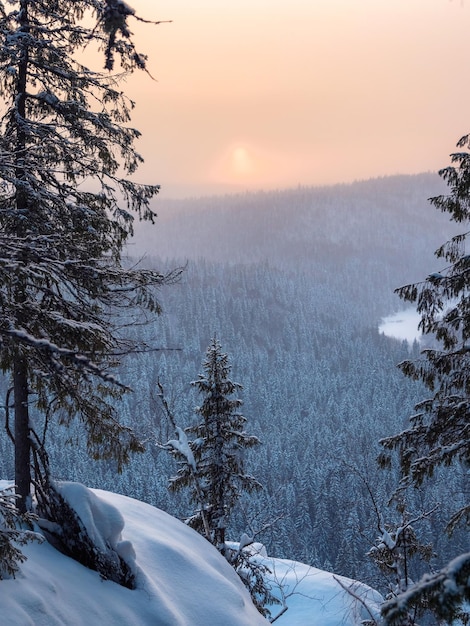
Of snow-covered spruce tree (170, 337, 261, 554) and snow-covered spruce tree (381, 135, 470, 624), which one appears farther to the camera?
snow-covered spruce tree (170, 337, 261, 554)

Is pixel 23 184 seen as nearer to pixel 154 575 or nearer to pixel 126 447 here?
pixel 126 447

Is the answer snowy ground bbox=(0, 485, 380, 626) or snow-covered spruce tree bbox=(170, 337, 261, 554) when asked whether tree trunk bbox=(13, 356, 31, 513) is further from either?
snow-covered spruce tree bbox=(170, 337, 261, 554)

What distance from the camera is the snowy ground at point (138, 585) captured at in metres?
5.68

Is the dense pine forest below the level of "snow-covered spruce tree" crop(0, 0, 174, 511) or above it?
below

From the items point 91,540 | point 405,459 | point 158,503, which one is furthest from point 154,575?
point 158,503

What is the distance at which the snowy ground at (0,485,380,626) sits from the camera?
568 centimetres

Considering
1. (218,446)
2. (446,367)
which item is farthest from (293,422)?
(446,367)

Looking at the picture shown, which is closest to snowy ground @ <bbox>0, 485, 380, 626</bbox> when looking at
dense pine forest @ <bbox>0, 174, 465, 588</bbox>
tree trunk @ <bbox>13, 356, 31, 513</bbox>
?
tree trunk @ <bbox>13, 356, 31, 513</bbox>

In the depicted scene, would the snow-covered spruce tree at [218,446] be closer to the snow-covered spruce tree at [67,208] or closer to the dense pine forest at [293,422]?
the dense pine forest at [293,422]

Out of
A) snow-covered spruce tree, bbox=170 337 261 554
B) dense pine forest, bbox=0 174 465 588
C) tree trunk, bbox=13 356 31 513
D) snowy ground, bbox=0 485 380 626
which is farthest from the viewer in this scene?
dense pine forest, bbox=0 174 465 588

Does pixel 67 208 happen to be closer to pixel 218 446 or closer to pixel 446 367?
pixel 446 367

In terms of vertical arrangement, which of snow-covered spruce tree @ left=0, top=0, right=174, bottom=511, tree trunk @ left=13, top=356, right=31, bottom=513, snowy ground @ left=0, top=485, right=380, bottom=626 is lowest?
snowy ground @ left=0, top=485, right=380, bottom=626

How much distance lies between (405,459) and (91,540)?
4452 millimetres

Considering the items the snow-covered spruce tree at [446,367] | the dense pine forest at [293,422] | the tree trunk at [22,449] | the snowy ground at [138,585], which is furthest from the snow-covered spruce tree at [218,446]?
the snow-covered spruce tree at [446,367]
